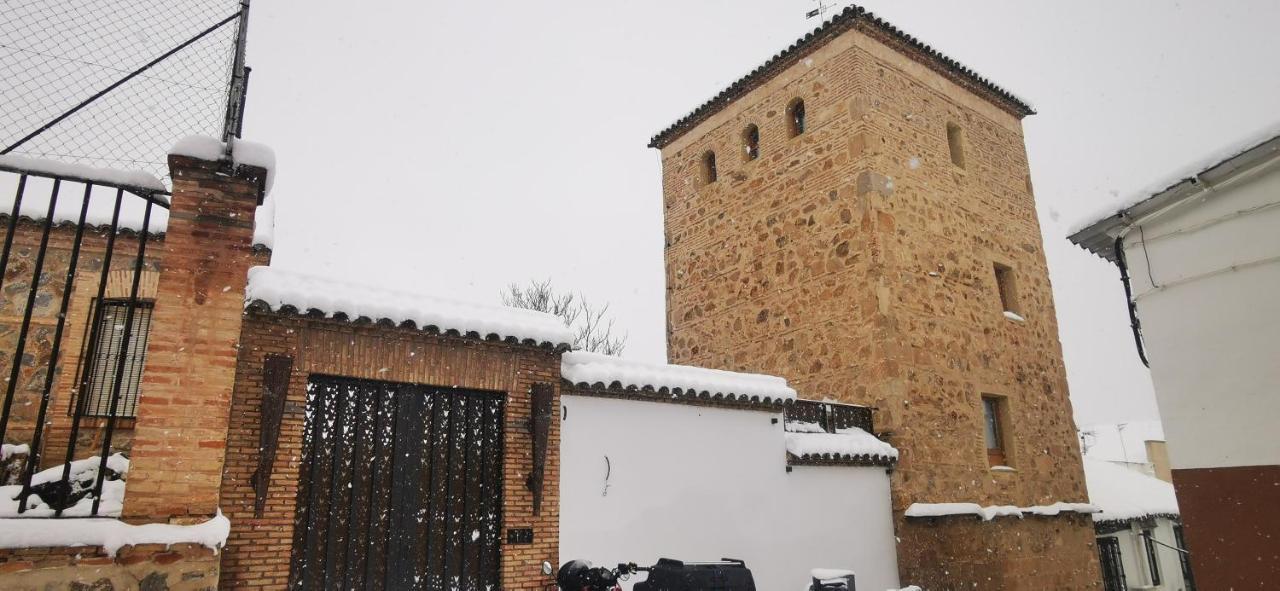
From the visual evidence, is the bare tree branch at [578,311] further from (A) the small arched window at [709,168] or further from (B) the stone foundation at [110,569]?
(B) the stone foundation at [110,569]

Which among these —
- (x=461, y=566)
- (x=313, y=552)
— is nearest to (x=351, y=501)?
(x=313, y=552)

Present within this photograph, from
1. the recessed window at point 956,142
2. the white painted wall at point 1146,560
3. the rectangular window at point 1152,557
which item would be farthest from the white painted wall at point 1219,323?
the rectangular window at point 1152,557

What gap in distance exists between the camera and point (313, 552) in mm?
5461

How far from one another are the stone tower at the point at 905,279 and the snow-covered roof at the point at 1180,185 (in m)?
3.75

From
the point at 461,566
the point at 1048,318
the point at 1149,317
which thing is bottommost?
the point at 461,566

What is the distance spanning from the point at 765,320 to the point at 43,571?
9.56 m

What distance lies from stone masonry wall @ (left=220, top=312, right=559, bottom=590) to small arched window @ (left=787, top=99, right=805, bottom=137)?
6926 mm

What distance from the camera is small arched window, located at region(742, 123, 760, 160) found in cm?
1264

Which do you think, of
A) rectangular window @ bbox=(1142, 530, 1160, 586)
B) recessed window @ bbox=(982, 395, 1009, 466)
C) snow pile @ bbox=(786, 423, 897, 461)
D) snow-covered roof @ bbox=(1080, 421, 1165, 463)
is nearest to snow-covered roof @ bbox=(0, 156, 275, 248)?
snow pile @ bbox=(786, 423, 897, 461)

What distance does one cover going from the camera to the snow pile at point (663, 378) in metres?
6.90

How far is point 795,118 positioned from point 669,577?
8304 mm

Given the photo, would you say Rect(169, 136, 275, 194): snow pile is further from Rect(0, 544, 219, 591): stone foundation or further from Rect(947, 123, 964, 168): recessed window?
Rect(947, 123, 964, 168): recessed window

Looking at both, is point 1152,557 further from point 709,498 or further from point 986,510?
point 709,498

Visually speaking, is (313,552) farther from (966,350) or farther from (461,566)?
(966,350)
